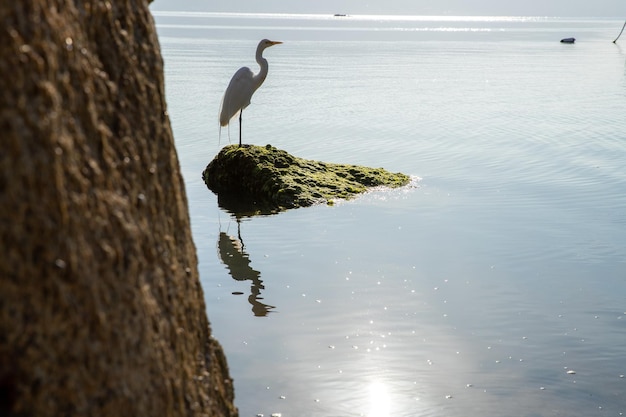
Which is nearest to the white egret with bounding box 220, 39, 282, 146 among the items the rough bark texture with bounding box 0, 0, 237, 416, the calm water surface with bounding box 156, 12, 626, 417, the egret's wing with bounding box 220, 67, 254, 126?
the egret's wing with bounding box 220, 67, 254, 126

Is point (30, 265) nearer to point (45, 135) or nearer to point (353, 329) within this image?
point (45, 135)

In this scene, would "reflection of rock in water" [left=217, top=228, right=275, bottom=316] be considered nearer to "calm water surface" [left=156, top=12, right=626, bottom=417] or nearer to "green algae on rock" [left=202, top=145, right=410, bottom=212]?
"calm water surface" [left=156, top=12, right=626, bottom=417]

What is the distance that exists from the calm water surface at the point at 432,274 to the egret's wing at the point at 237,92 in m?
0.91

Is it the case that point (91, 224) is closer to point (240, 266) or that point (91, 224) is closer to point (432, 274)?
point (432, 274)

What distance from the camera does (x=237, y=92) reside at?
12.0m

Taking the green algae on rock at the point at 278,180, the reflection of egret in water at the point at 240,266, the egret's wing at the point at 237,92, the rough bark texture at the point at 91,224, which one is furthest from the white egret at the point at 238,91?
the rough bark texture at the point at 91,224

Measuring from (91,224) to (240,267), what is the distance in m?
5.59

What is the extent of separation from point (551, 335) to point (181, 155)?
27.0 feet

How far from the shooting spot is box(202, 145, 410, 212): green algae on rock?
31.6ft

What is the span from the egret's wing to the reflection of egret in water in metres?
3.57

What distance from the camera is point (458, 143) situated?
1397 cm

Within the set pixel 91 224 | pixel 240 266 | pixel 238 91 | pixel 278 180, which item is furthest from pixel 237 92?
pixel 91 224

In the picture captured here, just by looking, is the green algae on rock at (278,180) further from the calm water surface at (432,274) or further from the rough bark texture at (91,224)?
the rough bark texture at (91,224)

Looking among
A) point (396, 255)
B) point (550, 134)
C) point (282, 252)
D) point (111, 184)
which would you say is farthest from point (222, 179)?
point (111, 184)
